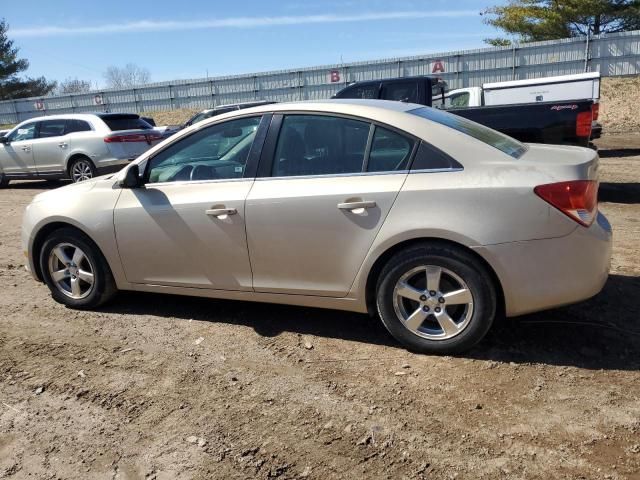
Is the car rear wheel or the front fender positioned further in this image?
the car rear wheel

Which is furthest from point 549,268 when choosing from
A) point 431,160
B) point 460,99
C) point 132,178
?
point 460,99

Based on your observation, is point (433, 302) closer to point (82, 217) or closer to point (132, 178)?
point (132, 178)

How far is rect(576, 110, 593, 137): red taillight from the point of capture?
730cm

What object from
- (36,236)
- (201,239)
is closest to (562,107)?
(201,239)

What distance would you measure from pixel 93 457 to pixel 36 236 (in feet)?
8.49

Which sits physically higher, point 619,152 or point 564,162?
point 564,162

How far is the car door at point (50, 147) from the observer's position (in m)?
12.2

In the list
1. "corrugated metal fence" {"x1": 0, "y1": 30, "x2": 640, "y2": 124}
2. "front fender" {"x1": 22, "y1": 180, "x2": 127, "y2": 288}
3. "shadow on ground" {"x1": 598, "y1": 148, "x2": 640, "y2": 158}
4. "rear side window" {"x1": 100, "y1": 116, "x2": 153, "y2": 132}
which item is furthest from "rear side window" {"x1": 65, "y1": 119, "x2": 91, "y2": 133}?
"corrugated metal fence" {"x1": 0, "y1": 30, "x2": 640, "y2": 124}

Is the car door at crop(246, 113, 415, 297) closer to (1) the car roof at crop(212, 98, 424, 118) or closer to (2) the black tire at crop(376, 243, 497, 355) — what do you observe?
(1) the car roof at crop(212, 98, 424, 118)

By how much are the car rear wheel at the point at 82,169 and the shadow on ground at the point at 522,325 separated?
769 cm

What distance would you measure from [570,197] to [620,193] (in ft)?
21.4

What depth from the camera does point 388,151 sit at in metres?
3.68

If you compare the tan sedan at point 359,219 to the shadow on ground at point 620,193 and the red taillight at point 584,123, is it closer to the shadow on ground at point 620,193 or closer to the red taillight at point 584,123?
the red taillight at point 584,123

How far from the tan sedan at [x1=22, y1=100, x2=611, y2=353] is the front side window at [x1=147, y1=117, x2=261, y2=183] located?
10 mm
